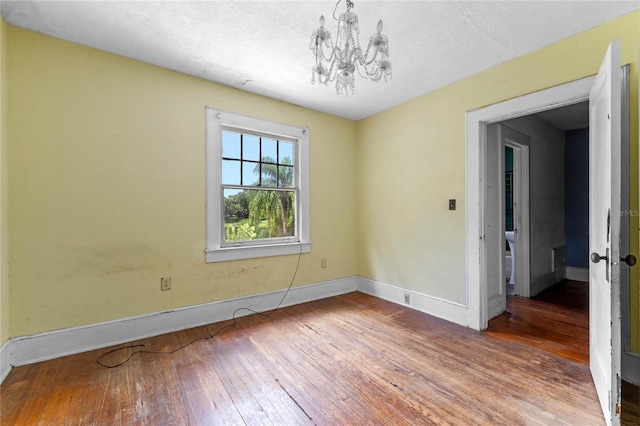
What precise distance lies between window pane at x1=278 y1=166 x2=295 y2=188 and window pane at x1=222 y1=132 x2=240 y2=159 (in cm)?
57

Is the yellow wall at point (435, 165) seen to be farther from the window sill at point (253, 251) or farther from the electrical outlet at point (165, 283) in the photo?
the electrical outlet at point (165, 283)

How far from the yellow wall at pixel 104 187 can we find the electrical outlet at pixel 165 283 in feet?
0.13

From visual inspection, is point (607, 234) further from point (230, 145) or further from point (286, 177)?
point (230, 145)

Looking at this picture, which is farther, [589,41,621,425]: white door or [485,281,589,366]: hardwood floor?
[485,281,589,366]: hardwood floor

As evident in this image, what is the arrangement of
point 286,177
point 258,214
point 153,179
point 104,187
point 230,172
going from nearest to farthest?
point 104,187 → point 153,179 → point 230,172 → point 258,214 → point 286,177

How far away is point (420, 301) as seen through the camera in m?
3.35

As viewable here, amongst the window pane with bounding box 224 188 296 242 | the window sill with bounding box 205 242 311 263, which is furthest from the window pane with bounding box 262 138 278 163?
the window sill with bounding box 205 242 311 263

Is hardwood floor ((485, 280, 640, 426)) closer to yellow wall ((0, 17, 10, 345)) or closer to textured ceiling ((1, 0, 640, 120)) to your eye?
textured ceiling ((1, 0, 640, 120))

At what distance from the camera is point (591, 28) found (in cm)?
213

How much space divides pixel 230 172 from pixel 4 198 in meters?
1.72

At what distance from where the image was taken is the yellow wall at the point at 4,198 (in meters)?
2.00

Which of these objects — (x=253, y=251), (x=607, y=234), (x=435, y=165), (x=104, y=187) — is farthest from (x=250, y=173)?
(x=607, y=234)

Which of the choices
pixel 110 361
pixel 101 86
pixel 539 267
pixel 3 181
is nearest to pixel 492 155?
pixel 539 267

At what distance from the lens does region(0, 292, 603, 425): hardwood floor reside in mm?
1627
